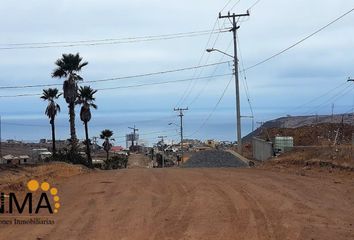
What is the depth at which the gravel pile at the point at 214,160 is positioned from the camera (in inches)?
1625

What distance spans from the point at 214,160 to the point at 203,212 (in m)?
31.4

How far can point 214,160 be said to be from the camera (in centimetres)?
4466

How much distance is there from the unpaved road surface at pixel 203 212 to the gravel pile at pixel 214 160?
20940mm

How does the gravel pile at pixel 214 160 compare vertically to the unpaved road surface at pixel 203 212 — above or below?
below

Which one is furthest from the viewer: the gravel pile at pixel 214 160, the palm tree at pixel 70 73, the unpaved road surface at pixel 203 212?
the palm tree at pixel 70 73

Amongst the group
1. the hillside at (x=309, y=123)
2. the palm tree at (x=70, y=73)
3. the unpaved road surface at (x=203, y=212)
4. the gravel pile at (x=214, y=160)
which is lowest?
the gravel pile at (x=214, y=160)

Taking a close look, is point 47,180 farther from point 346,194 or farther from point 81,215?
point 346,194

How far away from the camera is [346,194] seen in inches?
664

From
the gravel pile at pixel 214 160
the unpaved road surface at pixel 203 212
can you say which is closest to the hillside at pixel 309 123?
the gravel pile at pixel 214 160

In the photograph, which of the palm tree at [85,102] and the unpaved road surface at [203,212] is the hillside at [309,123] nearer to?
the palm tree at [85,102]

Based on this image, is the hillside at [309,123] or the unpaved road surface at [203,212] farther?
the hillside at [309,123]

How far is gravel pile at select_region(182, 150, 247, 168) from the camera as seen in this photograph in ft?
135

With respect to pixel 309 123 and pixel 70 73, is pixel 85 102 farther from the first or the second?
pixel 309 123

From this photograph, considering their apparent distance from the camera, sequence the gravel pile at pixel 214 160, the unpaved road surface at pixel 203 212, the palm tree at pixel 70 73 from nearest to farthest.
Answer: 1. the unpaved road surface at pixel 203 212
2. the gravel pile at pixel 214 160
3. the palm tree at pixel 70 73
